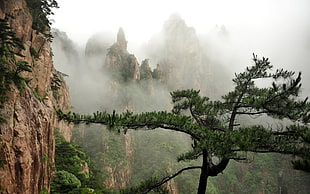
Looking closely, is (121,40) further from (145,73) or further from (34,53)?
(34,53)

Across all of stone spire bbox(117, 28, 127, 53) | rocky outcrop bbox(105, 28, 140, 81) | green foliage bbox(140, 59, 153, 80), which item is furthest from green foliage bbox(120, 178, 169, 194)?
stone spire bbox(117, 28, 127, 53)

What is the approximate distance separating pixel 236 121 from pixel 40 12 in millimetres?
18642

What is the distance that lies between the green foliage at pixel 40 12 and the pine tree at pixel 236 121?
16.2 m

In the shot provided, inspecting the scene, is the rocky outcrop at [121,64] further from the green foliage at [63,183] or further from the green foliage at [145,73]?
the green foliage at [63,183]

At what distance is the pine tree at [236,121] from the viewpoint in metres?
3.30

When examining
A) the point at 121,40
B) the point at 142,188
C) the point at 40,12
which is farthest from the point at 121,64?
the point at 142,188

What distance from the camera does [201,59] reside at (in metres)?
80.6

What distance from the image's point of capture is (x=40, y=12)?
16.4m

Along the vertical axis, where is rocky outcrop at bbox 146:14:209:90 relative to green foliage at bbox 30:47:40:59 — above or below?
above

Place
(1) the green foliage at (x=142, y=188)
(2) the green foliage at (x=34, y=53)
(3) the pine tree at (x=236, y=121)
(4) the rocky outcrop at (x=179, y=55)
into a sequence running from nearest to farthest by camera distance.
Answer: (3) the pine tree at (x=236, y=121)
(1) the green foliage at (x=142, y=188)
(2) the green foliage at (x=34, y=53)
(4) the rocky outcrop at (x=179, y=55)

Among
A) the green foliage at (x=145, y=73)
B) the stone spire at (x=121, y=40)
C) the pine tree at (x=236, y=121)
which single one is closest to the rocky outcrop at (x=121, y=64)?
the stone spire at (x=121, y=40)

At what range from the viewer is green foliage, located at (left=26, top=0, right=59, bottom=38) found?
51.7 feet

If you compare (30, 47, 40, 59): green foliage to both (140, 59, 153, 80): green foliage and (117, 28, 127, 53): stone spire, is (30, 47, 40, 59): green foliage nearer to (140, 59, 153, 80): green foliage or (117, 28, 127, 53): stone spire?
(140, 59, 153, 80): green foliage

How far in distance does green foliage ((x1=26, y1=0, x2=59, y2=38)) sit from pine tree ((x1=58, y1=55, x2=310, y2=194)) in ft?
53.0
